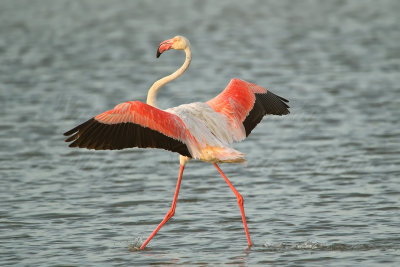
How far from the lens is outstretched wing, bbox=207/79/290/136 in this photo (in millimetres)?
9148

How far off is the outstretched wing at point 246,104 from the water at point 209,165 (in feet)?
3.76

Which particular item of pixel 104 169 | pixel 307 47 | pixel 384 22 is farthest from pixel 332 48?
pixel 104 169

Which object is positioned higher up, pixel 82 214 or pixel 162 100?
pixel 162 100

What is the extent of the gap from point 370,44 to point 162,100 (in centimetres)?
892

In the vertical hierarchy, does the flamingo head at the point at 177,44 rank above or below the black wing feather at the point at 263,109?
above

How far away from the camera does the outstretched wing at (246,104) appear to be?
915 centimetres

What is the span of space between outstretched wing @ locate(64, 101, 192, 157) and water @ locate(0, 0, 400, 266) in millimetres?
1131

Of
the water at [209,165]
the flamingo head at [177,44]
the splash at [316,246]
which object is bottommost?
the splash at [316,246]

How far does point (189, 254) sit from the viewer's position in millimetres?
8383

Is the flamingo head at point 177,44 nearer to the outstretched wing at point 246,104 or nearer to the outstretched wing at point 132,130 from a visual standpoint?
the outstretched wing at point 246,104

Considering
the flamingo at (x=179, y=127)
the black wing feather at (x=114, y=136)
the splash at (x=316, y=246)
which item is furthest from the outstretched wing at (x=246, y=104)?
the splash at (x=316, y=246)

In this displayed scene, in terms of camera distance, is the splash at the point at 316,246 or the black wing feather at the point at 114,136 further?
the splash at the point at 316,246

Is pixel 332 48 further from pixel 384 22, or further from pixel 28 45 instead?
pixel 28 45

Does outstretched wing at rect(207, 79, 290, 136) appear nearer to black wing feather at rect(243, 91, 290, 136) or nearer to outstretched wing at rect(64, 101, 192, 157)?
black wing feather at rect(243, 91, 290, 136)
